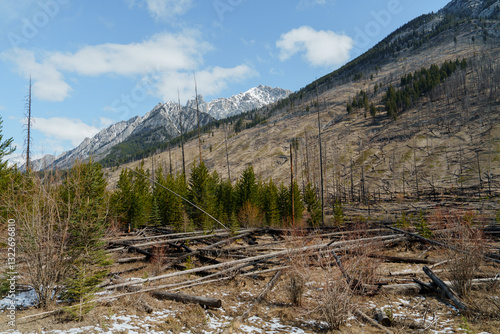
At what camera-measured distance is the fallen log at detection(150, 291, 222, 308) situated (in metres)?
7.53

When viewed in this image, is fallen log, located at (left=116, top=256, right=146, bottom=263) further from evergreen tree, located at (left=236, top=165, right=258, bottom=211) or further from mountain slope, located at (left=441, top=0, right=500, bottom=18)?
mountain slope, located at (left=441, top=0, right=500, bottom=18)

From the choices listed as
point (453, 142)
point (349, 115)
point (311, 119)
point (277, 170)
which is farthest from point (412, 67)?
point (277, 170)

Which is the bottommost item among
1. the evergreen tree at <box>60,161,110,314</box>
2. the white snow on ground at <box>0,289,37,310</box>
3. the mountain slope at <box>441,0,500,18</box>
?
the white snow on ground at <box>0,289,37,310</box>

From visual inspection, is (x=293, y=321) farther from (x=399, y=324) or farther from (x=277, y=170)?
(x=277, y=170)

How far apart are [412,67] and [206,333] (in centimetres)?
18460

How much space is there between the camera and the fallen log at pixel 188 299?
7.53 m

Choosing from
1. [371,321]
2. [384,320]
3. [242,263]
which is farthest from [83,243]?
[384,320]

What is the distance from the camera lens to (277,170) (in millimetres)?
98750

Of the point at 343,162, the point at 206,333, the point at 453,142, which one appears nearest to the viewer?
the point at 206,333

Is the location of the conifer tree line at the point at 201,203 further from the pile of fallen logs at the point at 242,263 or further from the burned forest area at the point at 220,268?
the pile of fallen logs at the point at 242,263

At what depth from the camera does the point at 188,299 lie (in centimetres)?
795

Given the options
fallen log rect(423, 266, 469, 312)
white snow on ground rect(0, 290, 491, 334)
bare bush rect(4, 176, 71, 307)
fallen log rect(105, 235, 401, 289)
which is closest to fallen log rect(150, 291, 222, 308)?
white snow on ground rect(0, 290, 491, 334)

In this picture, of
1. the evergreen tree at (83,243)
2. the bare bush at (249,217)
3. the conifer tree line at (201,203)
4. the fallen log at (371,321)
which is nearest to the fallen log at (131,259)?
the evergreen tree at (83,243)

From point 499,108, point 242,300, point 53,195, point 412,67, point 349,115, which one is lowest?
point 242,300
